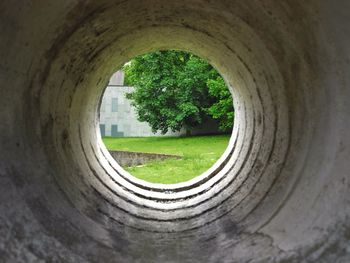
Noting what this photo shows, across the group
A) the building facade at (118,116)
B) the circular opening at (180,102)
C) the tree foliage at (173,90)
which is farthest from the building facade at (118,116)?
the tree foliage at (173,90)

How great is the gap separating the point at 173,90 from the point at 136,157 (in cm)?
874

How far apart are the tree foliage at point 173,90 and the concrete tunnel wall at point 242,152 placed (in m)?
Result: 19.0

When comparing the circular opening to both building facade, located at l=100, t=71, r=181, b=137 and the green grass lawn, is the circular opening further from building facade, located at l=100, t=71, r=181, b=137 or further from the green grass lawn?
building facade, located at l=100, t=71, r=181, b=137

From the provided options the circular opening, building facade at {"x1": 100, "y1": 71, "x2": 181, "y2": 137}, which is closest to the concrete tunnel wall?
the circular opening

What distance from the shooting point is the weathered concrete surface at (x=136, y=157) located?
55.9 feet

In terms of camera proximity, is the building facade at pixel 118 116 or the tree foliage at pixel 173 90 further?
the building facade at pixel 118 116

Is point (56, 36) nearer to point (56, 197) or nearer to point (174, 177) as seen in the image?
point (56, 197)

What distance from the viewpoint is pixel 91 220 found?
3297mm

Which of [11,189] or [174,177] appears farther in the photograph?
[174,177]

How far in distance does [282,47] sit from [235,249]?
4.39 feet

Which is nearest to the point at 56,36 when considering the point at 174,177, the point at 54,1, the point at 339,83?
the point at 54,1

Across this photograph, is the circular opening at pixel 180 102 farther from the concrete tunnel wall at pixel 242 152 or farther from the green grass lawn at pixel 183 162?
the concrete tunnel wall at pixel 242 152

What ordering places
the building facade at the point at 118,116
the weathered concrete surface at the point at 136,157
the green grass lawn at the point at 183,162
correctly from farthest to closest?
the building facade at the point at 118,116 → the weathered concrete surface at the point at 136,157 → the green grass lawn at the point at 183,162

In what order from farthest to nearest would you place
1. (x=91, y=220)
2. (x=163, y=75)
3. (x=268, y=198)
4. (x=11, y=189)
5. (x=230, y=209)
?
(x=163, y=75) → (x=230, y=209) → (x=268, y=198) → (x=91, y=220) → (x=11, y=189)
